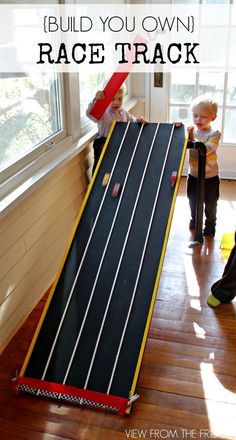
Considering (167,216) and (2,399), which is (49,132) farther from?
(2,399)

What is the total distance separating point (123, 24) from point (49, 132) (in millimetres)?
1609

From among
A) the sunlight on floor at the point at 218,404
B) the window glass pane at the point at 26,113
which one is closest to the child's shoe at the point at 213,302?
the sunlight on floor at the point at 218,404

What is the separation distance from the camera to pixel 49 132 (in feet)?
8.64

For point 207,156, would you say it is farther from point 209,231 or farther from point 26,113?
point 26,113

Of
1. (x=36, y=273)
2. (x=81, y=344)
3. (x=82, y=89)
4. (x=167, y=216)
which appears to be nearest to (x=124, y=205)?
(x=167, y=216)

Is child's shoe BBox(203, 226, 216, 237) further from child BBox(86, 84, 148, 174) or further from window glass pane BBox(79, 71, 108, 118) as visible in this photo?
window glass pane BBox(79, 71, 108, 118)

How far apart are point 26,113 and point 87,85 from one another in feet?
3.01

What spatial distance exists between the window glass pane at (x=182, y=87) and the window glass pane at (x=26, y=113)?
158 centimetres

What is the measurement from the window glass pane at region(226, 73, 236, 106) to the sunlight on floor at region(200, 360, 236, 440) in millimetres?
2445

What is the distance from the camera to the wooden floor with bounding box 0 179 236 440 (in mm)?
1827

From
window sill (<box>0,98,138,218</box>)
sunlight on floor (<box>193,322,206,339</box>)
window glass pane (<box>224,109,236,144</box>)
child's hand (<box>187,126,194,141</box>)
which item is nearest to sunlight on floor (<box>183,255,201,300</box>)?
sunlight on floor (<box>193,322,206,339</box>)

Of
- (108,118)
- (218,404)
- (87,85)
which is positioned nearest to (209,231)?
(108,118)

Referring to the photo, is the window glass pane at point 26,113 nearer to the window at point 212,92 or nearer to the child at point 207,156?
the child at point 207,156

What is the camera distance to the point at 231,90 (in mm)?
3893
